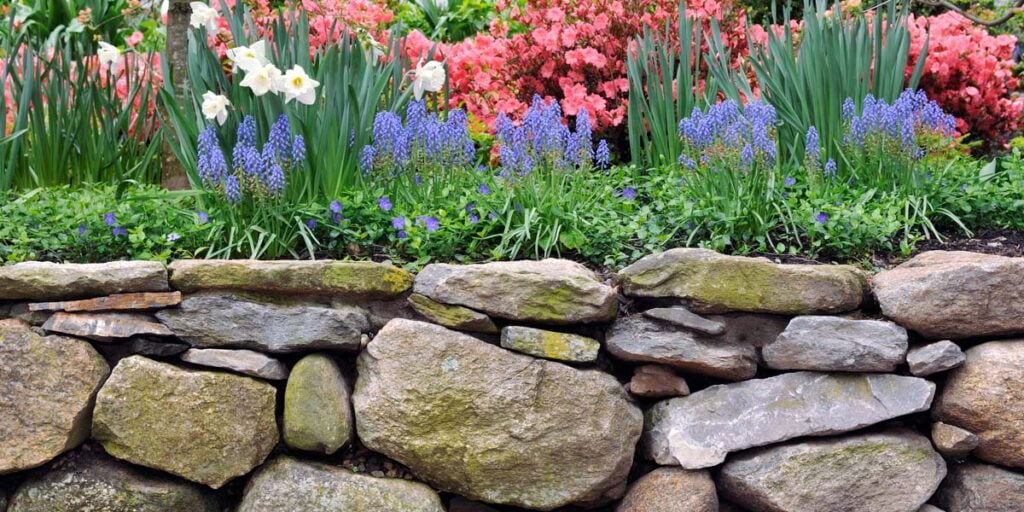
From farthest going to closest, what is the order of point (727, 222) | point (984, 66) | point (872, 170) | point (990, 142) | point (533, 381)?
point (990, 142), point (984, 66), point (872, 170), point (727, 222), point (533, 381)

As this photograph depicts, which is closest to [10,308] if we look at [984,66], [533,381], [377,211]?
[377,211]

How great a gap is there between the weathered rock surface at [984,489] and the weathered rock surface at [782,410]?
A: 0.25 metres

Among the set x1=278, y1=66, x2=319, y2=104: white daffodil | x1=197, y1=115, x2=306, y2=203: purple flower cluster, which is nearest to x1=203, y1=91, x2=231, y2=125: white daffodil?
x1=197, y1=115, x2=306, y2=203: purple flower cluster

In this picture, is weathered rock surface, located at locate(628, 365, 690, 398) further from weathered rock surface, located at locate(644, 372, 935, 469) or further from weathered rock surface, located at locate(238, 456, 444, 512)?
weathered rock surface, located at locate(238, 456, 444, 512)

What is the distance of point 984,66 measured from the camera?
14.1ft

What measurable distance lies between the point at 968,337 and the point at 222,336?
193 cm

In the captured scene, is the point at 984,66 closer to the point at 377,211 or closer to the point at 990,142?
the point at 990,142

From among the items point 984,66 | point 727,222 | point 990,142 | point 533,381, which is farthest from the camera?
point 990,142

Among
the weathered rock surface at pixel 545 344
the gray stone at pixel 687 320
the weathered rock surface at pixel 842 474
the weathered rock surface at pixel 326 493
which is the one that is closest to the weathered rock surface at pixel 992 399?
the weathered rock surface at pixel 842 474

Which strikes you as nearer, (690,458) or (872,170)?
(690,458)

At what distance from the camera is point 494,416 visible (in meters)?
2.35

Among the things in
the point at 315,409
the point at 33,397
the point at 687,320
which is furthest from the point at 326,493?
the point at 687,320

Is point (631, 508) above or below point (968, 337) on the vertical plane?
below

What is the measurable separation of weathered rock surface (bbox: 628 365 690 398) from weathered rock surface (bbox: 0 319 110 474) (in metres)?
1.46
